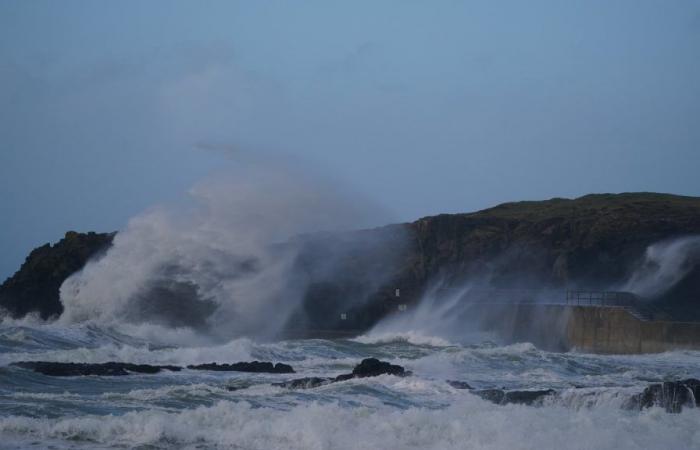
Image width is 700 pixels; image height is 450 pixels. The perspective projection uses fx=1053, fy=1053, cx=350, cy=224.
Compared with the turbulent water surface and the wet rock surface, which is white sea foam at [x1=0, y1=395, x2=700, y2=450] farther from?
the wet rock surface

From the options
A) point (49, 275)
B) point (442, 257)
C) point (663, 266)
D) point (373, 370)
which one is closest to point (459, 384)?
point (373, 370)

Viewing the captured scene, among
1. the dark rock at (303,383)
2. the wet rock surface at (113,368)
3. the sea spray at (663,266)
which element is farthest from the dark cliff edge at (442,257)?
the dark rock at (303,383)

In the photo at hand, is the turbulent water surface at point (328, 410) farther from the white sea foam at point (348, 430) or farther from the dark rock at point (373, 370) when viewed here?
the dark rock at point (373, 370)

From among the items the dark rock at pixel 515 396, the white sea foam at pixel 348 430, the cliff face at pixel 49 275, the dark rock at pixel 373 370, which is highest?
the cliff face at pixel 49 275

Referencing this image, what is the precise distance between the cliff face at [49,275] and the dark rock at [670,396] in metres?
31.5

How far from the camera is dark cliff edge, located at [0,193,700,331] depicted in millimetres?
42656

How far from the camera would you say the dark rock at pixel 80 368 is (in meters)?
19.8

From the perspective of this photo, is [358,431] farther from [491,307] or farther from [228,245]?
[228,245]

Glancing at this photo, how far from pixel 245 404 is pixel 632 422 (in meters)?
5.40

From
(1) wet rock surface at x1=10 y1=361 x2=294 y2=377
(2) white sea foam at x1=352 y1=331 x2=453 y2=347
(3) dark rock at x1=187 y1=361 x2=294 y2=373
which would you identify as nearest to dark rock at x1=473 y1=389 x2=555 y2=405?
(3) dark rock at x1=187 y1=361 x2=294 y2=373

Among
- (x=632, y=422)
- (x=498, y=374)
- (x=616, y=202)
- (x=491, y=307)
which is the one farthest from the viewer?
(x=616, y=202)

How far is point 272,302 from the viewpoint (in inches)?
1629

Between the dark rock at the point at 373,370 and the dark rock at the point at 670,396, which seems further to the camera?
the dark rock at the point at 373,370

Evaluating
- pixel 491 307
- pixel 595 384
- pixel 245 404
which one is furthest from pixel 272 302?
pixel 245 404
